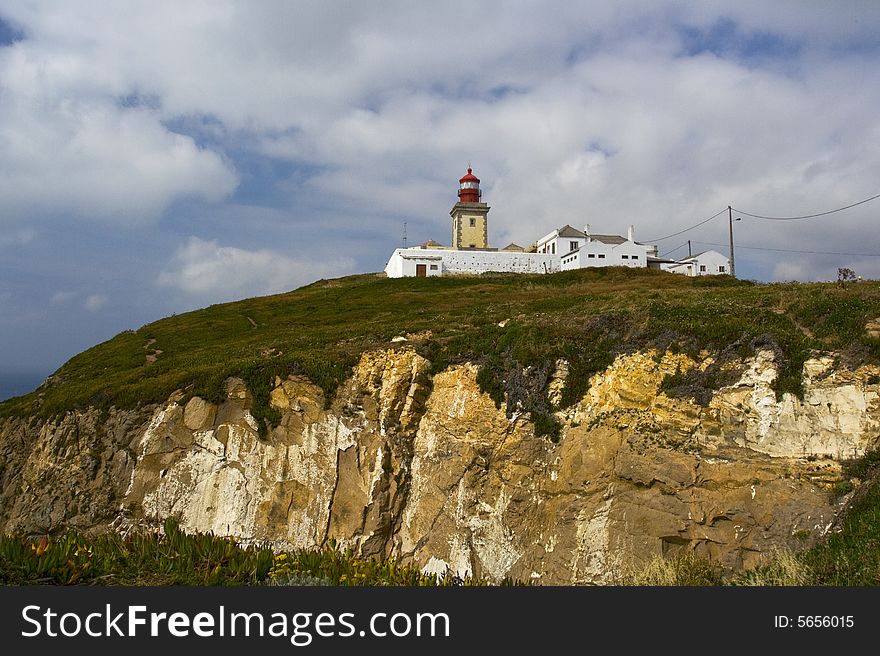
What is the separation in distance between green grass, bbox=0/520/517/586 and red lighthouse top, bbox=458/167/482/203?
75.6m

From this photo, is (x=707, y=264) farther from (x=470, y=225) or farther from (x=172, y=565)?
(x=172, y=565)

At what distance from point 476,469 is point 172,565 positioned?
499 inches

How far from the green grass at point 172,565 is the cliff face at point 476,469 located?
31.6 ft

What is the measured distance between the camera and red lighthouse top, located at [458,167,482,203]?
8196cm

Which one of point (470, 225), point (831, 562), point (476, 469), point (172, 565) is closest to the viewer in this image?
point (172, 565)

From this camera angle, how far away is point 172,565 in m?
8.27

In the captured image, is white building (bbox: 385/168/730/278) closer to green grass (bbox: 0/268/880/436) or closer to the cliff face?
green grass (bbox: 0/268/880/436)

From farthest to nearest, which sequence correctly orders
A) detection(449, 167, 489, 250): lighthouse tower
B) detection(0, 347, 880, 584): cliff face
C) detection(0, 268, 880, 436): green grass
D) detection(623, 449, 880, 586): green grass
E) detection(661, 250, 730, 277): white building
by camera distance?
1. detection(449, 167, 489, 250): lighthouse tower
2. detection(661, 250, 730, 277): white building
3. detection(0, 268, 880, 436): green grass
4. detection(0, 347, 880, 584): cliff face
5. detection(623, 449, 880, 586): green grass

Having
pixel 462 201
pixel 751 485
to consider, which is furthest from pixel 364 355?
pixel 462 201

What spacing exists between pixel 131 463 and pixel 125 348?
2242cm

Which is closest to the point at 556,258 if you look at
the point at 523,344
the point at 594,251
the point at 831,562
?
the point at 594,251

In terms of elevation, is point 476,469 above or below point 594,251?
below

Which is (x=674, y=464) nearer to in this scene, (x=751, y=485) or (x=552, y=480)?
(x=751, y=485)

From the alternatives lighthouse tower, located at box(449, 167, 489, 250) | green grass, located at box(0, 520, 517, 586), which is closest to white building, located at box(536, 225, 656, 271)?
lighthouse tower, located at box(449, 167, 489, 250)
